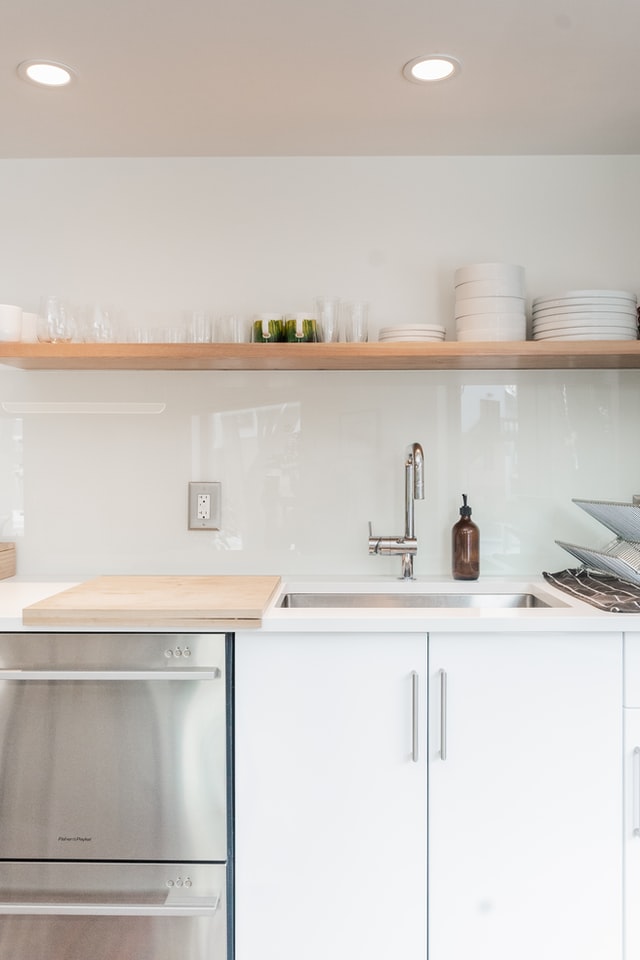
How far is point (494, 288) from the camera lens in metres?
1.95

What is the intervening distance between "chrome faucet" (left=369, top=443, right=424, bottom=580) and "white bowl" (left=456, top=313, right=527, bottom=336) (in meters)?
0.38

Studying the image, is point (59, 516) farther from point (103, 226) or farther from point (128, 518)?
point (103, 226)

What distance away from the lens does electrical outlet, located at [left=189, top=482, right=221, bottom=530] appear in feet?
Result: 7.14

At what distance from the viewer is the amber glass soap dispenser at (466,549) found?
2068 mm

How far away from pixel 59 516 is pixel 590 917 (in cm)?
176

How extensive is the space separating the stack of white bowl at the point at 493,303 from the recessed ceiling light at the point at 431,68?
0.48m

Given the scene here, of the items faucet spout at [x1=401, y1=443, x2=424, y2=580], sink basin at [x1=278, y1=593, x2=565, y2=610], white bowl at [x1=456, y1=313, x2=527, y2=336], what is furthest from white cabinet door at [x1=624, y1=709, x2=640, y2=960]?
white bowl at [x1=456, y1=313, x2=527, y2=336]

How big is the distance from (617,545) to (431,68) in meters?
1.35

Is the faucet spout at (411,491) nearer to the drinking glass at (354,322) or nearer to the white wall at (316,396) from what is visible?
the white wall at (316,396)

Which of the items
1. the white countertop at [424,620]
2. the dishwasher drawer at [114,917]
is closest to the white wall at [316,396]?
the white countertop at [424,620]

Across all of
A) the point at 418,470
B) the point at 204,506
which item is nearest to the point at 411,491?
the point at 418,470

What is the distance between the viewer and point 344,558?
2.18m

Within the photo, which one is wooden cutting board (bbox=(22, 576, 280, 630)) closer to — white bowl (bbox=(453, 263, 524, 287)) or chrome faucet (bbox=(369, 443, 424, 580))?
chrome faucet (bbox=(369, 443, 424, 580))

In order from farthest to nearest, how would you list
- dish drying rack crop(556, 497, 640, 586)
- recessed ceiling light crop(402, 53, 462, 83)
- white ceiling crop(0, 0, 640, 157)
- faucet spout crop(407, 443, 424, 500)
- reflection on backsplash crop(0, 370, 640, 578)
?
reflection on backsplash crop(0, 370, 640, 578), faucet spout crop(407, 443, 424, 500), dish drying rack crop(556, 497, 640, 586), recessed ceiling light crop(402, 53, 462, 83), white ceiling crop(0, 0, 640, 157)
